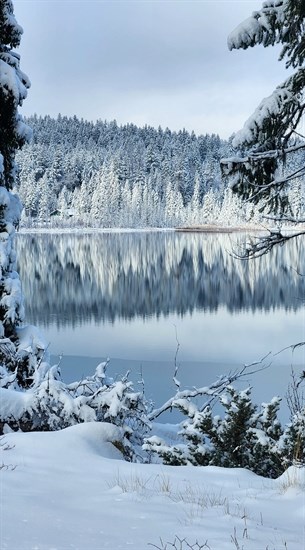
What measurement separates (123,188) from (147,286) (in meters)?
104

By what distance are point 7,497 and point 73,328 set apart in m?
22.1

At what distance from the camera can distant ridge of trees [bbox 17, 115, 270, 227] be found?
429 feet

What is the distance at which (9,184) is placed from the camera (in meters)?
10.6

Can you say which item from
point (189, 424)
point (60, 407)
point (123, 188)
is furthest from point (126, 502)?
point (123, 188)

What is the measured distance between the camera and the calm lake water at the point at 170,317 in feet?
61.4

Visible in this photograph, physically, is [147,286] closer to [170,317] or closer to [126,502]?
[170,317]

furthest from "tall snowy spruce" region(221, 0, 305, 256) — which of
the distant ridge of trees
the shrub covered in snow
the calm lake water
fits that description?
the distant ridge of trees

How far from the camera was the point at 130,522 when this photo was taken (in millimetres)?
3406

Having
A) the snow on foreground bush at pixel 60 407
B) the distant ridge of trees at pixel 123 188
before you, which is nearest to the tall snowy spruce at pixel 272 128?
the snow on foreground bush at pixel 60 407

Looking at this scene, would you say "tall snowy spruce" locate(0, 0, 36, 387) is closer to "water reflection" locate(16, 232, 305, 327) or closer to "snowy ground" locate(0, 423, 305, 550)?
"snowy ground" locate(0, 423, 305, 550)

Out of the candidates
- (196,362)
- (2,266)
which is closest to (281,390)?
(196,362)

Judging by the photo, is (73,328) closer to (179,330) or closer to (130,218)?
(179,330)

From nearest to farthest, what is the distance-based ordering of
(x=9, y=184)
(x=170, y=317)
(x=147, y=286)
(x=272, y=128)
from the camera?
1. (x=272, y=128)
2. (x=9, y=184)
3. (x=170, y=317)
4. (x=147, y=286)

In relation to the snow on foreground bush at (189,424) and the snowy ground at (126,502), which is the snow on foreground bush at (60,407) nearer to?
the snow on foreground bush at (189,424)
